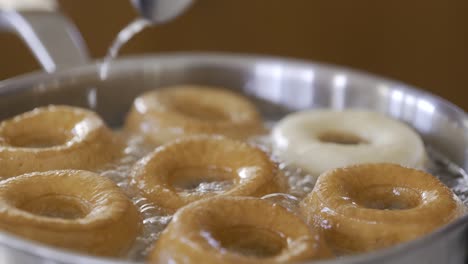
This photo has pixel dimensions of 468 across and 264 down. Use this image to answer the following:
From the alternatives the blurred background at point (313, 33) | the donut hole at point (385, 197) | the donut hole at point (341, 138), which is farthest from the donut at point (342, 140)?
the blurred background at point (313, 33)

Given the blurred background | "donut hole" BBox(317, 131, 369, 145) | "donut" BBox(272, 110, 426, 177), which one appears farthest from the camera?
the blurred background

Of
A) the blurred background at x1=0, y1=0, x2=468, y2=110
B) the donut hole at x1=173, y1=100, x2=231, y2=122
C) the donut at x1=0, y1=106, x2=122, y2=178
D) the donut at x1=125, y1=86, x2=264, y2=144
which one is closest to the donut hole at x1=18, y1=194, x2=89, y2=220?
the donut at x1=0, y1=106, x2=122, y2=178

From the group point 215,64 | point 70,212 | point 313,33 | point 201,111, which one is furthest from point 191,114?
point 313,33

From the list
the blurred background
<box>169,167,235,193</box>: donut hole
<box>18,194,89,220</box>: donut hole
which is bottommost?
the blurred background

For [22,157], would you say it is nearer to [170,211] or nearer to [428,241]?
[170,211]

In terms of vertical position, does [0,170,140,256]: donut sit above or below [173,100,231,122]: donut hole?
above

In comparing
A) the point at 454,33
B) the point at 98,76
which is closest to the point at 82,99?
the point at 98,76

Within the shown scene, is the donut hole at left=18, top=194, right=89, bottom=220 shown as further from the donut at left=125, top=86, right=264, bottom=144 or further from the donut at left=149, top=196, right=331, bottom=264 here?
the donut at left=125, top=86, right=264, bottom=144
